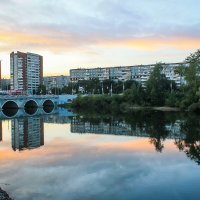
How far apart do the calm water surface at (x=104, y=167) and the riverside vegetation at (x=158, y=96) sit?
3048cm

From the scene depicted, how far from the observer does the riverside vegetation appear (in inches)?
2547

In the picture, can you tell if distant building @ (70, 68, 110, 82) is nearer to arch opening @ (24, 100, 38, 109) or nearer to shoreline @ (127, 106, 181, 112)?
arch opening @ (24, 100, 38, 109)

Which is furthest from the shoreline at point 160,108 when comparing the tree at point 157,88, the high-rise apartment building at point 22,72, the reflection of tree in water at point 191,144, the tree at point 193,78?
the high-rise apartment building at point 22,72

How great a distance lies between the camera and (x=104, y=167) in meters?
21.2

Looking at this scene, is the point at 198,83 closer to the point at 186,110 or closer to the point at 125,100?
the point at 186,110

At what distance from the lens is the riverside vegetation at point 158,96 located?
6469 centimetres

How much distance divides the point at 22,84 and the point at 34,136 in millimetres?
116047

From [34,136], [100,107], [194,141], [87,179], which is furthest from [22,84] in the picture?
[87,179]

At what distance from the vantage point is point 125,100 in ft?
271

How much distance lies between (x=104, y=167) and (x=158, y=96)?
57913 millimetres

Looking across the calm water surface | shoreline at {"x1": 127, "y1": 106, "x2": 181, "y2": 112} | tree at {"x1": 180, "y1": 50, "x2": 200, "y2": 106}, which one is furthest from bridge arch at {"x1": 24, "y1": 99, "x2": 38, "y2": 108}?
the calm water surface

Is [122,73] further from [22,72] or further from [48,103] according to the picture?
[48,103]

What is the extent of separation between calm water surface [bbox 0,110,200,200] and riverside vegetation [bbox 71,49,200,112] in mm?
30479

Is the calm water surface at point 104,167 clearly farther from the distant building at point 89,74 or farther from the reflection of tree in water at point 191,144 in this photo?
the distant building at point 89,74
